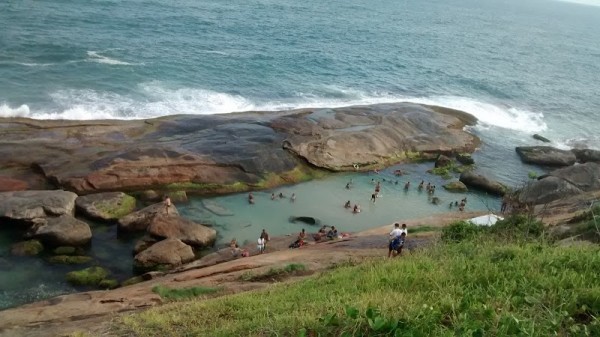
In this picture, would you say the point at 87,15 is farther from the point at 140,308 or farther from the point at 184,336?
the point at 184,336

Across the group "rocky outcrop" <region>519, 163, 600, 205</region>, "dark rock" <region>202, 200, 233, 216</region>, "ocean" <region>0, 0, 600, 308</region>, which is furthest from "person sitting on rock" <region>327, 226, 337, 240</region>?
"rocky outcrop" <region>519, 163, 600, 205</region>

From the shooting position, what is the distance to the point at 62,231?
2530cm

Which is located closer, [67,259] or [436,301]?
[436,301]

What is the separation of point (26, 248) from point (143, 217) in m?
5.87

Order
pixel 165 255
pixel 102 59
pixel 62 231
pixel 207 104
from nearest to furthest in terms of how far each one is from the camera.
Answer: pixel 165 255, pixel 62 231, pixel 207 104, pixel 102 59

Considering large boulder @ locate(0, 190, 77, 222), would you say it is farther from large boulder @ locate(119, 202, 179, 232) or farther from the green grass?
the green grass

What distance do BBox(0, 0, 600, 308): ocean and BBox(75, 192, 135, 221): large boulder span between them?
98 centimetres

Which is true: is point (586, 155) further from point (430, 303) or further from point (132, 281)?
point (430, 303)

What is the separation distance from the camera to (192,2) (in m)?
97.9

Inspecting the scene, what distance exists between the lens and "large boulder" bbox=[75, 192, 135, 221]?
2836 centimetres

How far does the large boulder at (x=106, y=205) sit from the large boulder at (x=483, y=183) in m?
25.5

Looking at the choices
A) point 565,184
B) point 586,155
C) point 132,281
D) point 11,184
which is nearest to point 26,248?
→ point 132,281

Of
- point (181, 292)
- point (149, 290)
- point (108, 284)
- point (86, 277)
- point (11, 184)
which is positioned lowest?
point (108, 284)

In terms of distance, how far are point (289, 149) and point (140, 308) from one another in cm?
2386
